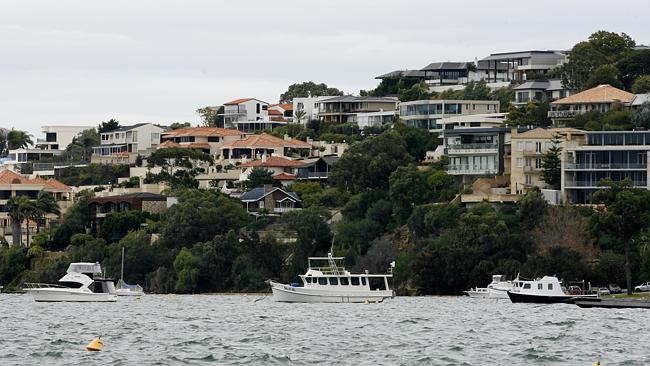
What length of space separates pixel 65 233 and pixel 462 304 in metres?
69.0

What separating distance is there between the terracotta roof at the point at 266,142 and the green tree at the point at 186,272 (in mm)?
53253

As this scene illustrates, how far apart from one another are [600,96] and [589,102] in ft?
4.76

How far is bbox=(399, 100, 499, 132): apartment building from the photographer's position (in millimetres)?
187625

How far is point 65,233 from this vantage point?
550 ft

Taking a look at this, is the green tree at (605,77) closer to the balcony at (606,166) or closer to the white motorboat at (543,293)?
the balcony at (606,166)

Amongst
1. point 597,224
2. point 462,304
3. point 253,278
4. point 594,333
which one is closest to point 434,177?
point 253,278

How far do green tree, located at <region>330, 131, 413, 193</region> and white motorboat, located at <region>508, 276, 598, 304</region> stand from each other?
43756 mm

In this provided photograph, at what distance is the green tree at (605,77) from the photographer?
177 meters

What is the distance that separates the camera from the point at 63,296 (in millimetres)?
121000

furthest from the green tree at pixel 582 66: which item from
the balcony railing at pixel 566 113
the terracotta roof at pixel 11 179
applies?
the terracotta roof at pixel 11 179

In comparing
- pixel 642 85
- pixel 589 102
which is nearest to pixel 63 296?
pixel 589 102

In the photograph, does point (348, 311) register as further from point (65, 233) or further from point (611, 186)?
point (65, 233)

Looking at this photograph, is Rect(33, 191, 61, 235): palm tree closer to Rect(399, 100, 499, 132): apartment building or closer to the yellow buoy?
Rect(399, 100, 499, 132): apartment building

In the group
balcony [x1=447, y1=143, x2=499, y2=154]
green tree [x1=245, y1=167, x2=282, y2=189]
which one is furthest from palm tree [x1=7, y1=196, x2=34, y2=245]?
balcony [x1=447, y1=143, x2=499, y2=154]
